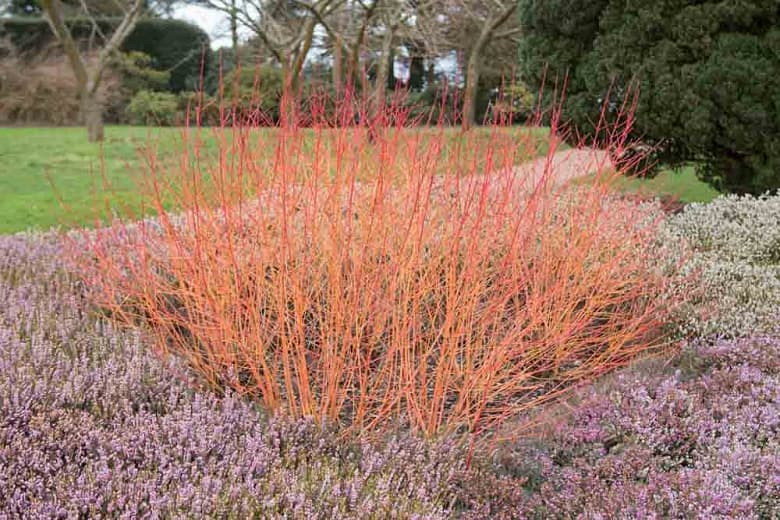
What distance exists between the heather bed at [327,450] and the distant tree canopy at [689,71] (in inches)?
139

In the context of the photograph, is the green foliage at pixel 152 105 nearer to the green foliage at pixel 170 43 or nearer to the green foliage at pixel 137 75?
the green foliage at pixel 137 75

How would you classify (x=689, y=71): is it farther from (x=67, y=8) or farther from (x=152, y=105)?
(x=67, y=8)

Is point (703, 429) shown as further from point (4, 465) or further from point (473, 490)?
point (4, 465)

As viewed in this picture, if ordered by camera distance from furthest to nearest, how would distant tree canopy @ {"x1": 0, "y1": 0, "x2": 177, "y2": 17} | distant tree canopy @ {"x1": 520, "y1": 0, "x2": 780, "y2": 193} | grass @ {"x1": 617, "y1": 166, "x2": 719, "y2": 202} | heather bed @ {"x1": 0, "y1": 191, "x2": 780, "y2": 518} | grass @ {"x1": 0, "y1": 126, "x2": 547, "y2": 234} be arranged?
distant tree canopy @ {"x1": 0, "y1": 0, "x2": 177, "y2": 17} → grass @ {"x1": 617, "y1": 166, "x2": 719, "y2": 202} → grass @ {"x1": 0, "y1": 126, "x2": 547, "y2": 234} → distant tree canopy @ {"x1": 520, "y1": 0, "x2": 780, "y2": 193} → heather bed @ {"x1": 0, "y1": 191, "x2": 780, "y2": 518}

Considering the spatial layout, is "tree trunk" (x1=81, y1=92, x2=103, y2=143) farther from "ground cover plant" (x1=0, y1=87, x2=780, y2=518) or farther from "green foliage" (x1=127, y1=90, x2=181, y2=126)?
"ground cover plant" (x1=0, y1=87, x2=780, y2=518)

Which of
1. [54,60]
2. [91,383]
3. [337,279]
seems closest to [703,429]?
[337,279]

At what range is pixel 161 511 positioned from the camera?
6.30ft

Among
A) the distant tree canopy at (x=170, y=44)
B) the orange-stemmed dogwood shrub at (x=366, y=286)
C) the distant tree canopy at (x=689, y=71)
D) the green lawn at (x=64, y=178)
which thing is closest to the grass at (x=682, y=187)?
the green lawn at (x=64, y=178)

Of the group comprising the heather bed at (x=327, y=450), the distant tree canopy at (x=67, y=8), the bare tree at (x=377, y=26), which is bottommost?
the heather bed at (x=327, y=450)

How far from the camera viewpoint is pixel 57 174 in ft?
29.7

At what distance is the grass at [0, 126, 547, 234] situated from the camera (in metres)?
6.91

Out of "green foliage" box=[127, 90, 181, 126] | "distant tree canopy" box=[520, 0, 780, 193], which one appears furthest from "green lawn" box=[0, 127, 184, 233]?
"distant tree canopy" box=[520, 0, 780, 193]

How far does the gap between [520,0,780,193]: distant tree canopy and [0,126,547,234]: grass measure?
1027 mm

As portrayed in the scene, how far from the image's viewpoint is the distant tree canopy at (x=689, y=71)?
6203mm
